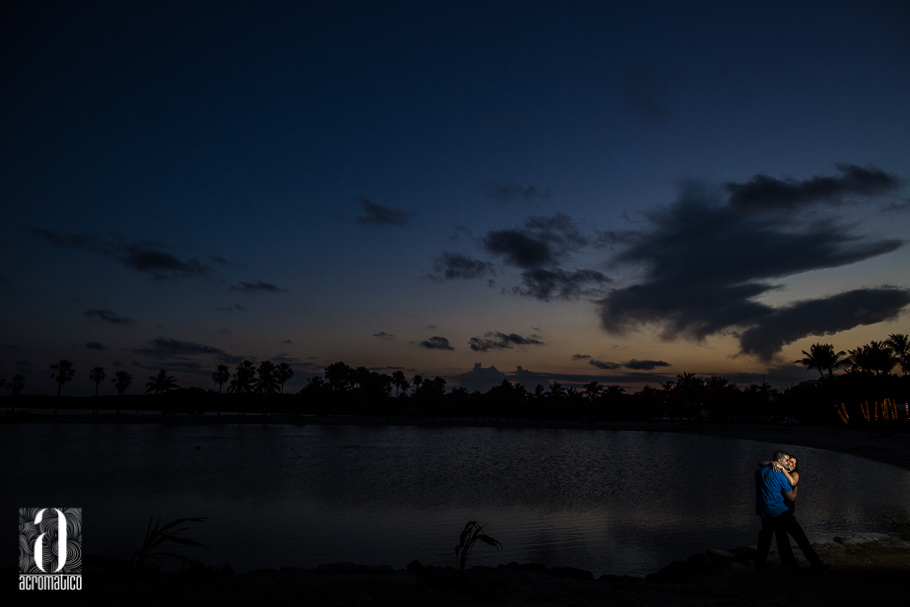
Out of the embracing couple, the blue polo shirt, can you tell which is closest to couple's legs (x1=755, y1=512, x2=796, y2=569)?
the embracing couple

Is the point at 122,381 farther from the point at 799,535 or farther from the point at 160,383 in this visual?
the point at 799,535

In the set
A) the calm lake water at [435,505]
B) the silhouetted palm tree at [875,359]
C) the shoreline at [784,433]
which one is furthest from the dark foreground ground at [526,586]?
the silhouetted palm tree at [875,359]

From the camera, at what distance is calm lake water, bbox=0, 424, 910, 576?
49.6ft

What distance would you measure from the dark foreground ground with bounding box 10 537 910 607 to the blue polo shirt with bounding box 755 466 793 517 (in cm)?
117

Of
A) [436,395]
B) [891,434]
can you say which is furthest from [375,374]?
[891,434]

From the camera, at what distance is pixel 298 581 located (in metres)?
10.3

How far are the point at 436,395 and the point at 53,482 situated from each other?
13959cm

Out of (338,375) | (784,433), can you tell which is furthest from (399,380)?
(784,433)

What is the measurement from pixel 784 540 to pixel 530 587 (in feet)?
16.9

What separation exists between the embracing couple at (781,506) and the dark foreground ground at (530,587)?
1.05ft

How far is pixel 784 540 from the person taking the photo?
10.1 metres

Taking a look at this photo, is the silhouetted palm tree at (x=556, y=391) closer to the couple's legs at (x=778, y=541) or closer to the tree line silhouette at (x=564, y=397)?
the tree line silhouette at (x=564, y=397)

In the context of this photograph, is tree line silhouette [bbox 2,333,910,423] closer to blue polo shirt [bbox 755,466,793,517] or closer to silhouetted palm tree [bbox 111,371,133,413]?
silhouetted palm tree [bbox 111,371,133,413]

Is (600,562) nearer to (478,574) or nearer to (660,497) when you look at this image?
(478,574)
